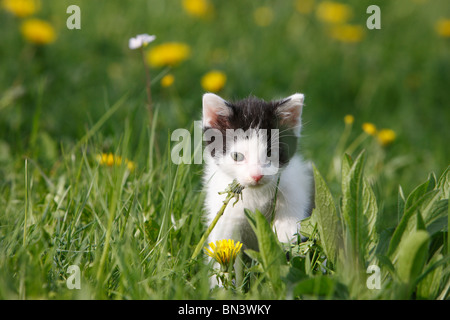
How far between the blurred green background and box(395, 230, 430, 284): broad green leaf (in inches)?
70.2

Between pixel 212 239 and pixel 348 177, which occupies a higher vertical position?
pixel 348 177

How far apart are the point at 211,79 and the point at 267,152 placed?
5.01 feet

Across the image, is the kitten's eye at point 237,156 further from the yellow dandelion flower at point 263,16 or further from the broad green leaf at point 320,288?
the yellow dandelion flower at point 263,16

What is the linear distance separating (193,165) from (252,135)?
704mm

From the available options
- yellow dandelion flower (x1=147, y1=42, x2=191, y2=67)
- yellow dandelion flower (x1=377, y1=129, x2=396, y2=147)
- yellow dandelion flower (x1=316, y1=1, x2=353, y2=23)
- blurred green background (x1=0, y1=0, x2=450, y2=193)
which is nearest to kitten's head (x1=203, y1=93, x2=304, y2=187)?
blurred green background (x1=0, y1=0, x2=450, y2=193)

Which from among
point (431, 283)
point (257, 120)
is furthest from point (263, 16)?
point (431, 283)

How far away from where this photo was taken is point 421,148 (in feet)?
14.0

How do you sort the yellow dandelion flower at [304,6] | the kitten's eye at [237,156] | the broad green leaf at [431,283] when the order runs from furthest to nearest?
the yellow dandelion flower at [304,6] → the kitten's eye at [237,156] → the broad green leaf at [431,283]

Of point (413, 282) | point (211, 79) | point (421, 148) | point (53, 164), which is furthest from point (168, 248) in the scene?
point (421, 148)

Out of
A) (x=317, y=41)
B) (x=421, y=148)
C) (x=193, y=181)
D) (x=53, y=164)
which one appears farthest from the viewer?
(x=317, y=41)

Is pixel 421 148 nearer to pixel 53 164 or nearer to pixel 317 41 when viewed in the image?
pixel 317 41

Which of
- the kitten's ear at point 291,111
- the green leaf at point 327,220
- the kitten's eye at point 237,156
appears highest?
the kitten's ear at point 291,111

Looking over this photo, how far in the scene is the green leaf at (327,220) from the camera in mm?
1970

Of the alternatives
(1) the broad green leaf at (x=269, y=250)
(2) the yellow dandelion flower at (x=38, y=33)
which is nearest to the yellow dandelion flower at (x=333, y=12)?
(2) the yellow dandelion flower at (x=38, y=33)
